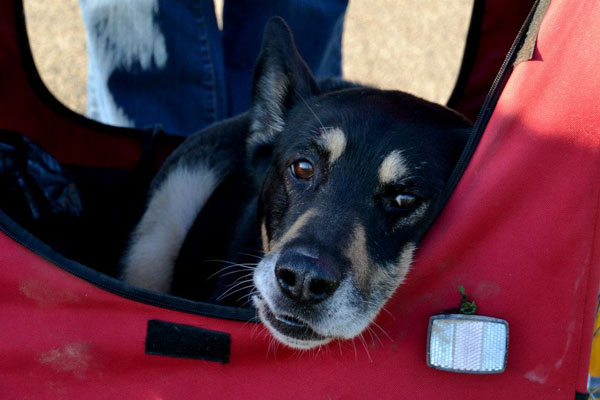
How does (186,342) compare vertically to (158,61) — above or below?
below

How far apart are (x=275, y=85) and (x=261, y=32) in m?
1.13

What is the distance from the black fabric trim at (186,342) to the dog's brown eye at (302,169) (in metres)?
0.54

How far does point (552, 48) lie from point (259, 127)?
1.04 meters

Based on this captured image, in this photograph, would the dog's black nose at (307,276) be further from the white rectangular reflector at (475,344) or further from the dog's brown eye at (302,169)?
the dog's brown eye at (302,169)

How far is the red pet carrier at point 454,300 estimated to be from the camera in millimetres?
1193

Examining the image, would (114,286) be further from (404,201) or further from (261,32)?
(261,32)

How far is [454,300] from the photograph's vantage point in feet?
4.11

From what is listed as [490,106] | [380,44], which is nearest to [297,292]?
[490,106]

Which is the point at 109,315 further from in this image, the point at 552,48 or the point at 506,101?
the point at 552,48

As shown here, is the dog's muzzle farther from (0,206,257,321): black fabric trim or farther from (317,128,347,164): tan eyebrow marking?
(317,128,347,164): tan eyebrow marking

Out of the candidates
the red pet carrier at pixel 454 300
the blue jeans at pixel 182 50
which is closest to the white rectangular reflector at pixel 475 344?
the red pet carrier at pixel 454 300

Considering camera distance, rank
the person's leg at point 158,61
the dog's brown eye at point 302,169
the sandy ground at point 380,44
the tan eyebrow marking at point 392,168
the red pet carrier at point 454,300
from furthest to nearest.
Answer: the sandy ground at point 380,44 < the person's leg at point 158,61 < the dog's brown eye at point 302,169 < the tan eyebrow marking at point 392,168 < the red pet carrier at point 454,300

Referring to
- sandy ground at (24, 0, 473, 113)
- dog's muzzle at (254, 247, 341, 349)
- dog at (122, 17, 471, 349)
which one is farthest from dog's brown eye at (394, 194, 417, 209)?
sandy ground at (24, 0, 473, 113)

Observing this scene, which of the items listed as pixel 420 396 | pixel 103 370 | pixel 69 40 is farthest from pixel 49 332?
pixel 69 40
